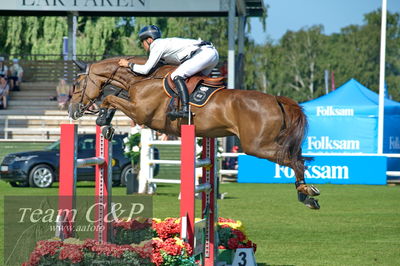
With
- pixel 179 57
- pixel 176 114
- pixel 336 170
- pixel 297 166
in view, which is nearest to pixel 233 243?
pixel 297 166

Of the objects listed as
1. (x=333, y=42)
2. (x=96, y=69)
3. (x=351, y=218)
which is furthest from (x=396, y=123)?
(x=333, y=42)

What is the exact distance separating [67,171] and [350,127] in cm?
2025

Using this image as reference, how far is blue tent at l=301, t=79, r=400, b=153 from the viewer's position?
25094 mm

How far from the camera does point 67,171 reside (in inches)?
225

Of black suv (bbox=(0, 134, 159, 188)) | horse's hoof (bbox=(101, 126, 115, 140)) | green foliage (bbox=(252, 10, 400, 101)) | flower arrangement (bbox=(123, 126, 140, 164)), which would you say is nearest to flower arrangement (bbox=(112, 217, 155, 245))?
horse's hoof (bbox=(101, 126, 115, 140))

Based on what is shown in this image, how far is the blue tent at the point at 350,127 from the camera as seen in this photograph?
25.1m

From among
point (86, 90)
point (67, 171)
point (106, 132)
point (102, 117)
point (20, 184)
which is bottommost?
point (20, 184)

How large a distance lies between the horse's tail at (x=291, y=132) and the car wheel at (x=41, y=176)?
12811 millimetres

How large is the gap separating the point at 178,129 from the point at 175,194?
1004cm

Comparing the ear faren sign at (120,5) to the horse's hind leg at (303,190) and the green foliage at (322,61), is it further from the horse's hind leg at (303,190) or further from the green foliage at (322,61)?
the green foliage at (322,61)

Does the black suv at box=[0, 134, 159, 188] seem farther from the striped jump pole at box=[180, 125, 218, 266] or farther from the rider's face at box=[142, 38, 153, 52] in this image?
the striped jump pole at box=[180, 125, 218, 266]

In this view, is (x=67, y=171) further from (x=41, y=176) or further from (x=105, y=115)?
(x=41, y=176)

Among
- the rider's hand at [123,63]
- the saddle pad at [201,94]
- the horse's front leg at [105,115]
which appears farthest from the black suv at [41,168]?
the saddle pad at [201,94]

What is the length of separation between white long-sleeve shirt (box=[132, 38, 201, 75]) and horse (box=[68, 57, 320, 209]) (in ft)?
0.42
